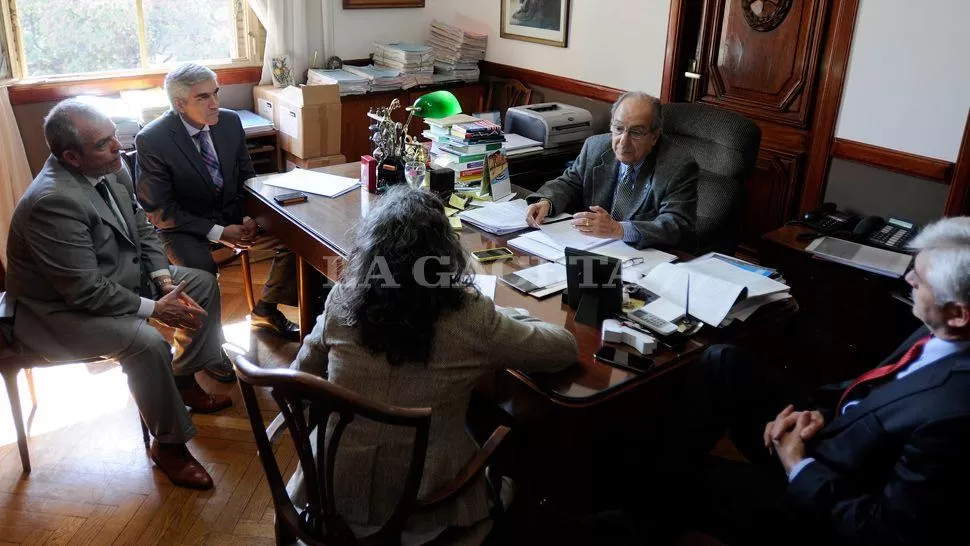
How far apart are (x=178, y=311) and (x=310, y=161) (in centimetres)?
172

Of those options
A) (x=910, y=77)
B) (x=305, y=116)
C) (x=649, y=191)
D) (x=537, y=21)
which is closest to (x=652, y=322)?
(x=649, y=191)

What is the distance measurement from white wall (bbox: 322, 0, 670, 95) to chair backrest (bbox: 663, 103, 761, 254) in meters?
0.89

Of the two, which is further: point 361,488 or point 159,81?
point 159,81

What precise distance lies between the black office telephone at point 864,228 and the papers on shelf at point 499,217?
1.15 meters

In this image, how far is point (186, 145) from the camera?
9.44 feet

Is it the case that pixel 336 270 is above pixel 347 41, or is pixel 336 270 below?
below

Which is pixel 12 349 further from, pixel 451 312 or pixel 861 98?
pixel 861 98

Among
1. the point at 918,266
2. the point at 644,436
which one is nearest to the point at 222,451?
the point at 644,436


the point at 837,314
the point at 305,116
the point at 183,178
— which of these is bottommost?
the point at 837,314

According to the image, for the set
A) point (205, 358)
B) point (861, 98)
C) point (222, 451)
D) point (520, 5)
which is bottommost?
point (222, 451)

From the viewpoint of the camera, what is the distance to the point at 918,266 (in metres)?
1.56

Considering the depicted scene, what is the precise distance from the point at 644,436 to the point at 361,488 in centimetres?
82

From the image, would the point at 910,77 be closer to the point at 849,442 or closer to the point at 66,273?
the point at 849,442

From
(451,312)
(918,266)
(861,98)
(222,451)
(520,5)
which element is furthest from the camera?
(520,5)
